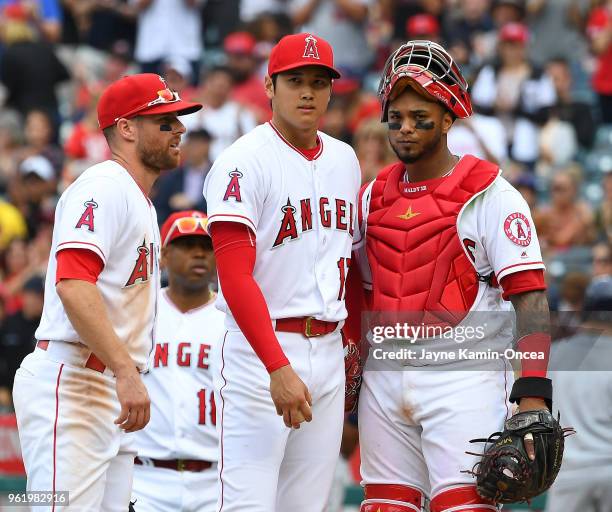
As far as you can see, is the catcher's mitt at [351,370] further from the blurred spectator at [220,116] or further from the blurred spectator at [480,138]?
the blurred spectator at [220,116]

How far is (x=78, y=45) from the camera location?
15.3 metres

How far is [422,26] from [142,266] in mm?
7840

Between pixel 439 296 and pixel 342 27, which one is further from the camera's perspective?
pixel 342 27

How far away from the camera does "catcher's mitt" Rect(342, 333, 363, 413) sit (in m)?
5.39

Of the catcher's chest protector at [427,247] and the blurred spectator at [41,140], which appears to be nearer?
the catcher's chest protector at [427,247]

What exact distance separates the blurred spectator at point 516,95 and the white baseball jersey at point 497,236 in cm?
689

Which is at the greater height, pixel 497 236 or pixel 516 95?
pixel 516 95

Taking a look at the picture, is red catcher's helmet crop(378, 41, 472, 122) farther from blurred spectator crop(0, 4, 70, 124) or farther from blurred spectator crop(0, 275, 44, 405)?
blurred spectator crop(0, 4, 70, 124)

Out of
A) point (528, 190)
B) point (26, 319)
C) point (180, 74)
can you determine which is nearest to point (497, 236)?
point (528, 190)

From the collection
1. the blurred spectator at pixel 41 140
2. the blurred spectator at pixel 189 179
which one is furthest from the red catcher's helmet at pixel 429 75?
the blurred spectator at pixel 41 140

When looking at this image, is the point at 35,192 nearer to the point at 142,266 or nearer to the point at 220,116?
the point at 220,116

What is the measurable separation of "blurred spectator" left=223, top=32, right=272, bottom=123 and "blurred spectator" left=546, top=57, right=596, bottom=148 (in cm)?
286

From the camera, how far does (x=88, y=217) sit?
198 inches

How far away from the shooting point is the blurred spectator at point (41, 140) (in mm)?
13016
